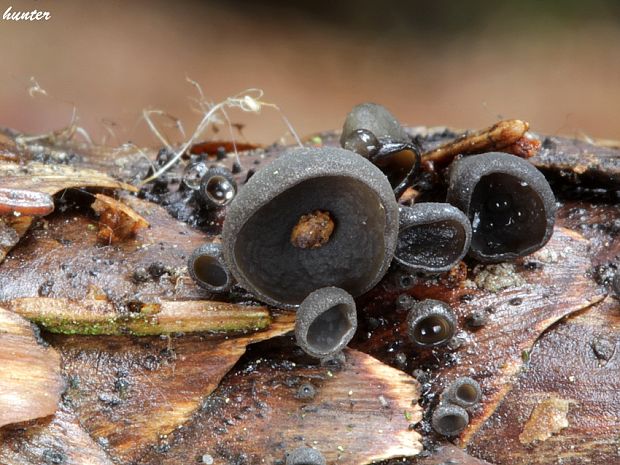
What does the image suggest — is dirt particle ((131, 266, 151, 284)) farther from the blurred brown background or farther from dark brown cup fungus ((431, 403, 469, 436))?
the blurred brown background

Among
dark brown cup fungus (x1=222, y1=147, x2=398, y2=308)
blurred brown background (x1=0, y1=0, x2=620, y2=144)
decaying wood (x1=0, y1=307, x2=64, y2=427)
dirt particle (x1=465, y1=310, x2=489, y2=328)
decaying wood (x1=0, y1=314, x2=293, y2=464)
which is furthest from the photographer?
blurred brown background (x1=0, y1=0, x2=620, y2=144)

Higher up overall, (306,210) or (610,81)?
(610,81)

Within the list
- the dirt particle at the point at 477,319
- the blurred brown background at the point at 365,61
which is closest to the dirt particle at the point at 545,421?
the dirt particle at the point at 477,319

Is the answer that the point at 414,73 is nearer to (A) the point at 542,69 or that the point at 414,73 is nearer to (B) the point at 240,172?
(A) the point at 542,69

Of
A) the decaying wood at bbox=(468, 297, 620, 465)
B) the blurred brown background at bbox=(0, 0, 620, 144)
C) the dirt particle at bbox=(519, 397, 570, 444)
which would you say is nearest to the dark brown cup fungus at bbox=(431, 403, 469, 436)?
the decaying wood at bbox=(468, 297, 620, 465)

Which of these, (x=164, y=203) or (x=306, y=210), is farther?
(x=164, y=203)

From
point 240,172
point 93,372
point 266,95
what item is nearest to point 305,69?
point 266,95

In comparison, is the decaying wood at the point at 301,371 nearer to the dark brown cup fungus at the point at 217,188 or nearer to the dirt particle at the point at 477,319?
the dirt particle at the point at 477,319
